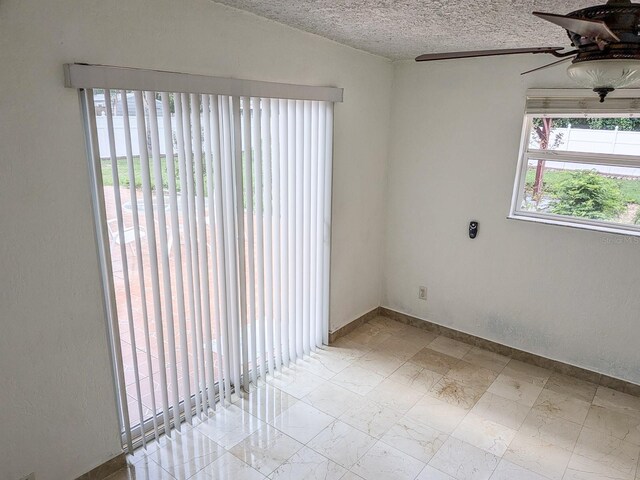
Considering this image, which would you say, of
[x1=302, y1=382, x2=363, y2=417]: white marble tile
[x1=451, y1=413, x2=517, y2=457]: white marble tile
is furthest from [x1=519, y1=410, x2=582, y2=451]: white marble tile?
[x1=302, y1=382, x2=363, y2=417]: white marble tile

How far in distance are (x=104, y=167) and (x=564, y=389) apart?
315 cm

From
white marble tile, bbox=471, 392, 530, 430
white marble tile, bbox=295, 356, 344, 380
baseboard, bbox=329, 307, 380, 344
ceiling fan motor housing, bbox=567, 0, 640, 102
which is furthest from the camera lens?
baseboard, bbox=329, 307, 380, 344

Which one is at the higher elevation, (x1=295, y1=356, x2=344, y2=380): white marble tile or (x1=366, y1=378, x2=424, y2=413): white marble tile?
(x1=295, y1=356, x2=344, y2=380): white marble tile

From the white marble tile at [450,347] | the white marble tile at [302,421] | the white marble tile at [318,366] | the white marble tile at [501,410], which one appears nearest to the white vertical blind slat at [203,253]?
the white marble tile at [302,421]

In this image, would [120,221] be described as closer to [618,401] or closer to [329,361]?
[329,361]

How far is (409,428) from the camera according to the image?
8.27 ft

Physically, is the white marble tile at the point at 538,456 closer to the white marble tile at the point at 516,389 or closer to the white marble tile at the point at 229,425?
the white marble tile at the point at 516,389

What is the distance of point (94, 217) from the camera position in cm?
188

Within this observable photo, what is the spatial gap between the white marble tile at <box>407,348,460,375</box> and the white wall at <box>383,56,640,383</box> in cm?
38

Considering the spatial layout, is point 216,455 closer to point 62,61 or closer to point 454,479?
point 454,479

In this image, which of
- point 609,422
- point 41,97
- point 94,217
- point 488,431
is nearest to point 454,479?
point 488,431

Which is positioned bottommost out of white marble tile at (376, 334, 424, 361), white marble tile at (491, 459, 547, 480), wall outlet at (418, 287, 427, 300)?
white marble tile at (491, 459, 547, 480)

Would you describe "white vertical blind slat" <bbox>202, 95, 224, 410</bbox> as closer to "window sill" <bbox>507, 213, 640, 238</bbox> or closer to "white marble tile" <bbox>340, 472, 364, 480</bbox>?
"white marble tile" <bbox>340, 472, 364, 480</bbox>

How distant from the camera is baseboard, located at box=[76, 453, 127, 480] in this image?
2055mm
